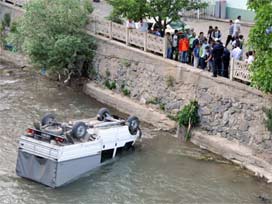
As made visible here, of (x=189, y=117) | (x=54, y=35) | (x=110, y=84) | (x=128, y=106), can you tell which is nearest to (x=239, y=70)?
(x=189, y=117)

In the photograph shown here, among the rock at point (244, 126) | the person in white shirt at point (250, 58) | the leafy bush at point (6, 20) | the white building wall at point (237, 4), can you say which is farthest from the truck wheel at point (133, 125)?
the leafy bush at point (6, 20)

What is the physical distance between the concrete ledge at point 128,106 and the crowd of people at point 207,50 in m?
2.29

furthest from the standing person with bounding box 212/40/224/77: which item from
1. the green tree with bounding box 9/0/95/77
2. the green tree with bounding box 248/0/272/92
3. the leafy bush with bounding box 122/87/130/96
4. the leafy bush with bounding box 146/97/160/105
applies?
the green tree with bounding box 9/0/95/77

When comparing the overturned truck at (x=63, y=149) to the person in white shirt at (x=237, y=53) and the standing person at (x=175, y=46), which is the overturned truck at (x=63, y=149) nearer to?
the person in white shirt at (x=237, y=53)

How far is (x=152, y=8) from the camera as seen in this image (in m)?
28.2

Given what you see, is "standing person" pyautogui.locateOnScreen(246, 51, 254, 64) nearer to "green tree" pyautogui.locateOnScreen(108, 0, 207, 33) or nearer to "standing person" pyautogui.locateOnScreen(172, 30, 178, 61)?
"standing person" pyautogui.locateOnScreen(172, 30, 178, 61)

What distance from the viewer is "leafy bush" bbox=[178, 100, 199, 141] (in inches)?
1020

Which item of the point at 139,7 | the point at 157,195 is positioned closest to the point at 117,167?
the point at 157,195

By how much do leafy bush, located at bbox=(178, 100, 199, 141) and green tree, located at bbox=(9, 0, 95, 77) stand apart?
6.72m

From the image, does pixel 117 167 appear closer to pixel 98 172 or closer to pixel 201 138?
pixel 98 172

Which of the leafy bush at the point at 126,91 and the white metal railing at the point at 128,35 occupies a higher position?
the white metal railing at the point at 128,35

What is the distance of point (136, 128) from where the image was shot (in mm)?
24766

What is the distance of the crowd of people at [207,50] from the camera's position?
25250 mm

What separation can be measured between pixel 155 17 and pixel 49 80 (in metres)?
7.08
